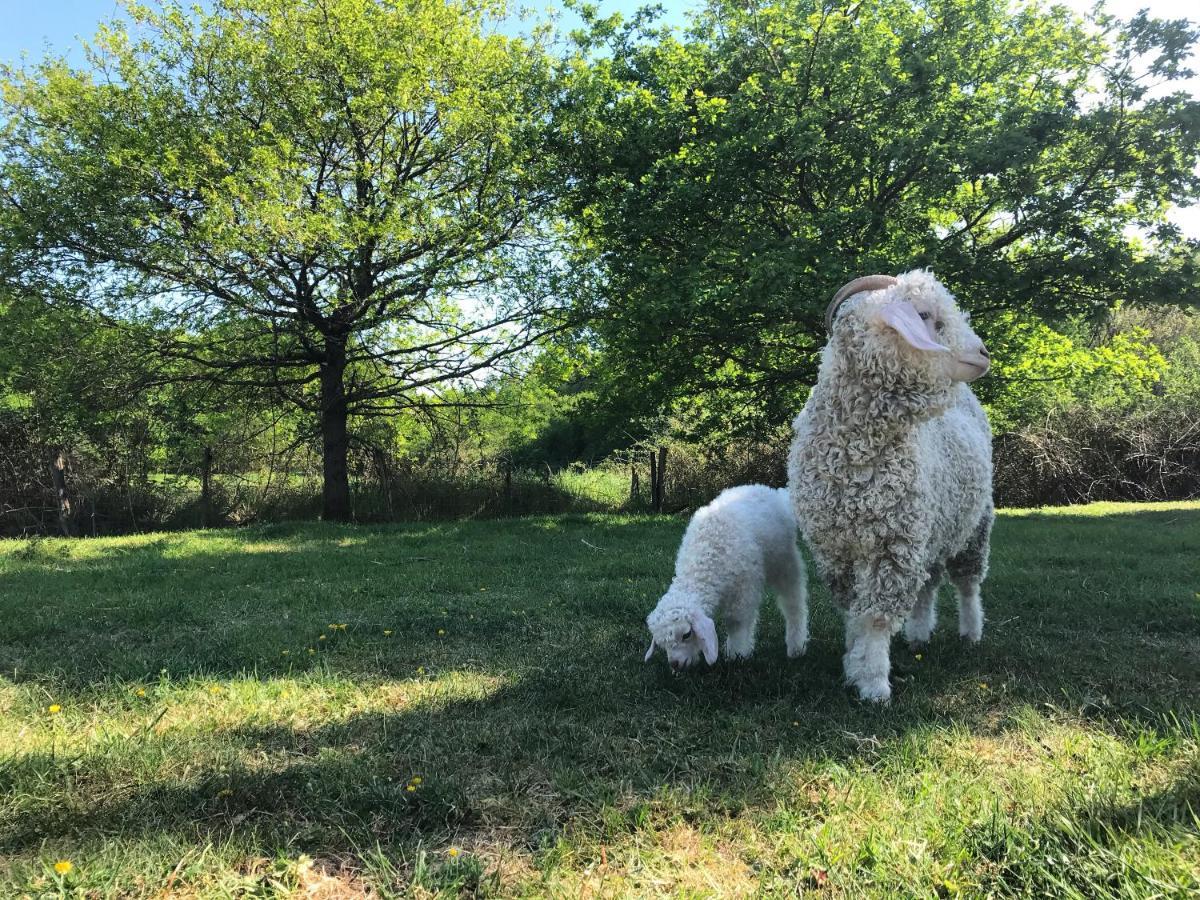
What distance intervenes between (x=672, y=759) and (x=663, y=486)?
40.1 ft

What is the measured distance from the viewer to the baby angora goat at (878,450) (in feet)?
11.0

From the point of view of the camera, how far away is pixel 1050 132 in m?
10.4

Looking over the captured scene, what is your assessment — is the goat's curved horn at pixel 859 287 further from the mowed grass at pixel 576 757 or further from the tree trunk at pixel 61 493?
the tree trunk at pixel 61 493

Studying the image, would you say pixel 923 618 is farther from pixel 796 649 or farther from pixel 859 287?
pixel 859 287

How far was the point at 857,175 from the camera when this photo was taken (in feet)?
38.6

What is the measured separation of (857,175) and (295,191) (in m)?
9.52

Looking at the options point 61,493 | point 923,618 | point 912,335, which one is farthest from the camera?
point 61,493

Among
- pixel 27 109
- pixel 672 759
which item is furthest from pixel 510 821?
pixel 27 109

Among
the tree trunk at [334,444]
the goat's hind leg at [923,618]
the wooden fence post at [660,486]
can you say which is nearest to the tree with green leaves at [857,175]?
the wooden fence post at [660,486]

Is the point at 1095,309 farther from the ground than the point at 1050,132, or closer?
closer

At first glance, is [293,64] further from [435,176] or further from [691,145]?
[691,145]

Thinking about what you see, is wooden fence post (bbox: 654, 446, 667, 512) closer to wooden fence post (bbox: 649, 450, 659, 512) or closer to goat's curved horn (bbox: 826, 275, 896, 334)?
wooden fence post (bbox: 649, 450, 659, 512)

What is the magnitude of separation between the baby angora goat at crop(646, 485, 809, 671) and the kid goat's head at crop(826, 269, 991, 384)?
1380 mm

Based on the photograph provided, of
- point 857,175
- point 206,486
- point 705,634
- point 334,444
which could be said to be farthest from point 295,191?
point 705,634
